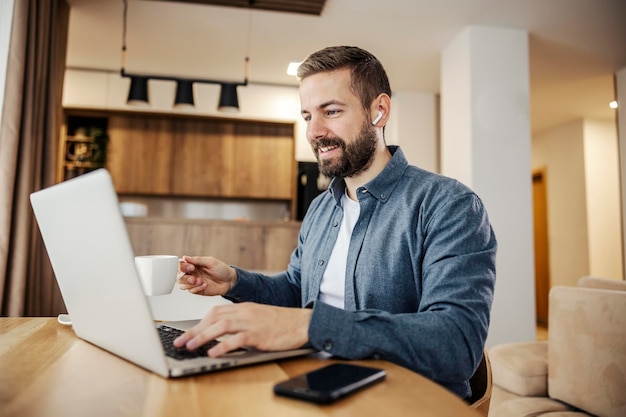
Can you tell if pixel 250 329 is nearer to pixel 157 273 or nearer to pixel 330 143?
pixel 157 273

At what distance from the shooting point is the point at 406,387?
21.7 inches

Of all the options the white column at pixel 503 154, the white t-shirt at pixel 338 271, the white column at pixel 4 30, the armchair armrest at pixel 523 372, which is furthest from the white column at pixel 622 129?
the white column at pixel 4 30

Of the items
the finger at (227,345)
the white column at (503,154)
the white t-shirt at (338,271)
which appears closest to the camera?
the finger at (227,345)

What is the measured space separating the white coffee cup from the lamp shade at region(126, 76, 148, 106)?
3102 mm

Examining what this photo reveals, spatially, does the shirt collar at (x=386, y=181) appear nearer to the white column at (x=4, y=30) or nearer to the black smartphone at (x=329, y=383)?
the black smartphone at (x=329, y=383)

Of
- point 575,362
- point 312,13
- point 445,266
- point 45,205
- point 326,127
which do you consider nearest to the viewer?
point 45,205

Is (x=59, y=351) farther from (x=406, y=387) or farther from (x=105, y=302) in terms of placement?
(x=406, y=387)

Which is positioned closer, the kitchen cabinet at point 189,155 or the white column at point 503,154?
the white column at point 503,154

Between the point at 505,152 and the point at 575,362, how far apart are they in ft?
7.54

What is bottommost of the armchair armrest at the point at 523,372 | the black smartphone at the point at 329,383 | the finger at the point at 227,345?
the armchair armrest at the point at 523,372

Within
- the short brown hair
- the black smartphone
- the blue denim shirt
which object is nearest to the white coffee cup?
the blue denim shirt

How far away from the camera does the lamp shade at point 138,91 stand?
368 centimetres

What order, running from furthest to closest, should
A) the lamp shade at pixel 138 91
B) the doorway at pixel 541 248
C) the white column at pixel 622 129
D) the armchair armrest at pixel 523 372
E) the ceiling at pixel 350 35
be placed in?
the doorway at pixel 541 248
the white column at pixel 622 129
the lamp shade at pixel 138 91
the ceiling at pixel 350 35
the armchair armrest at pixel 523 372

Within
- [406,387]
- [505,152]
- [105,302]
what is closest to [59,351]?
[105,302]
